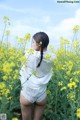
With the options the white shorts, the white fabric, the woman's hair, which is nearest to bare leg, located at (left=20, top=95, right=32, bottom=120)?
the white shorts

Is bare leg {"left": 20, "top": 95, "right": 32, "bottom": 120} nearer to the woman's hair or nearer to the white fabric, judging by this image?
the white fabric

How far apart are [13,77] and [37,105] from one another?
1.79 feet

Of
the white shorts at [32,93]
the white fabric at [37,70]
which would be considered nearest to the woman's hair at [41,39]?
the white fabric at [37,70]

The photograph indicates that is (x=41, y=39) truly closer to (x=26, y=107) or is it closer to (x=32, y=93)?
(x=32, y=93)

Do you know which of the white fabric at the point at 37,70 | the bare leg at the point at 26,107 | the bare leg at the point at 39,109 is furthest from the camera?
the bare leg at the point at 39,109

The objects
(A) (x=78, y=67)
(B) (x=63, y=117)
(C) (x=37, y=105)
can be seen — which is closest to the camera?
(C) (x=37, y=105)

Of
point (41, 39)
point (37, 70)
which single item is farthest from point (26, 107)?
point (41, 39)

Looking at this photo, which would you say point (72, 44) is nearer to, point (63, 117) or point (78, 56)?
point (78, 56)

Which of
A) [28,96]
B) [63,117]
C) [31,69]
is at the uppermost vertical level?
[31,69]

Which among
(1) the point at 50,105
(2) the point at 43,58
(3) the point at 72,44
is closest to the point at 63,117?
(1) the point at 50,105

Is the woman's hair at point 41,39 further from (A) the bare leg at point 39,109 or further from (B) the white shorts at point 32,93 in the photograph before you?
(A) the bare leg at point 39,109

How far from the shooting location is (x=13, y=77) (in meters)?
3.99

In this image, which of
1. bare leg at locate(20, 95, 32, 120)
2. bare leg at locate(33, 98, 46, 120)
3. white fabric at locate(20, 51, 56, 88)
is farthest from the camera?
bare leg at locate(33, 98, 46, 120)

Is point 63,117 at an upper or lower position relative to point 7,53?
lower
